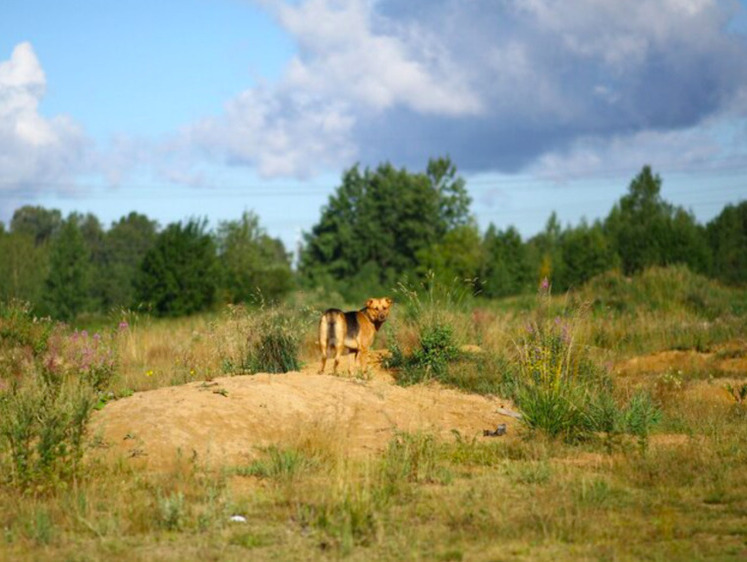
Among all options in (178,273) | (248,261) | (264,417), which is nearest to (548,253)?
(248,261)

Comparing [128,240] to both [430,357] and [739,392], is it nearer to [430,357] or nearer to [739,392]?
[430,357]

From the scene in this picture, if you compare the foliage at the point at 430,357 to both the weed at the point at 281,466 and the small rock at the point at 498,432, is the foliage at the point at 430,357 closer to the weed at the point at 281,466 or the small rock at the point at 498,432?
the small rock at the point at 498,432

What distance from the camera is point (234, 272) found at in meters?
58.0

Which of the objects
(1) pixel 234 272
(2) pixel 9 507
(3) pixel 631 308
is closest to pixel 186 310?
(1) pixel 234 272

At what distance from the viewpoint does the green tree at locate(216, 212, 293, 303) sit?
55000 mm

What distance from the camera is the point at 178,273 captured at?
4238 cm

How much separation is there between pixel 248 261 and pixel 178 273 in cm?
2947

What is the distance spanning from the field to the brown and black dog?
512 mm

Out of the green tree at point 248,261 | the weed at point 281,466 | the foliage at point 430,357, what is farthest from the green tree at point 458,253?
the weed at point 281,466

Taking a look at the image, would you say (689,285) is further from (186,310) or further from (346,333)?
(346,333)

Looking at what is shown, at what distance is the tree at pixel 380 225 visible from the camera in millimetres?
81562

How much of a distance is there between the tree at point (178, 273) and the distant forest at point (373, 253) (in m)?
0.06

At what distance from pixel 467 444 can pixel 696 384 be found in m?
8.45

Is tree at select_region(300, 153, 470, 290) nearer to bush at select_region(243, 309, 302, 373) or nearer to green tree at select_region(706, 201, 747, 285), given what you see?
green tree at select_region(706, 201, 747, 285)
